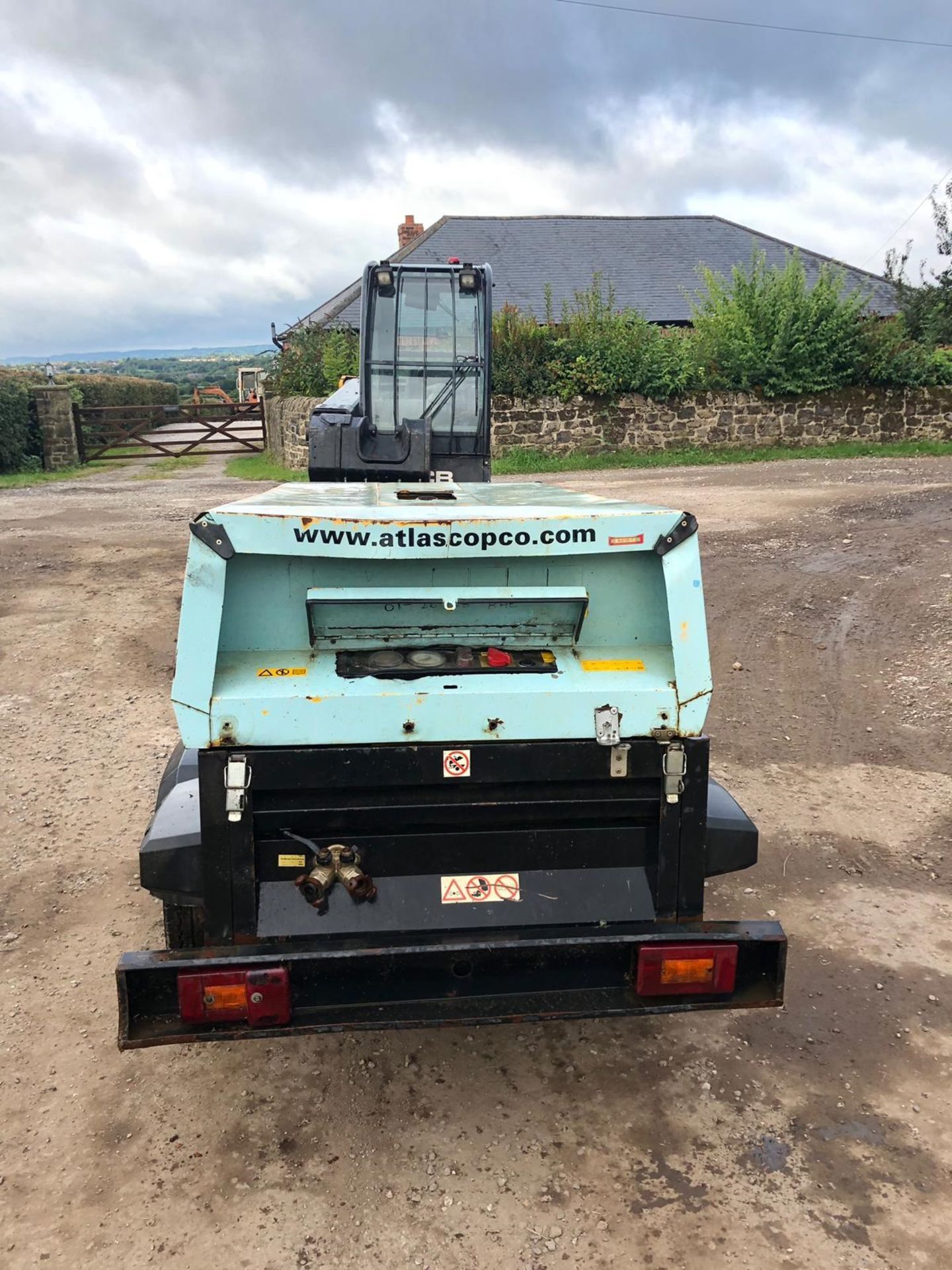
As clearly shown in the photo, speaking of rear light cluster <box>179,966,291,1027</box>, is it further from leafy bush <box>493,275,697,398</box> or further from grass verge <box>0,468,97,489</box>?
grass verge <box>0,468,97,489</box>

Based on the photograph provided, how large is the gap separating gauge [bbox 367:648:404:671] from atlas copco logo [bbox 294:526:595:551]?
0.37m

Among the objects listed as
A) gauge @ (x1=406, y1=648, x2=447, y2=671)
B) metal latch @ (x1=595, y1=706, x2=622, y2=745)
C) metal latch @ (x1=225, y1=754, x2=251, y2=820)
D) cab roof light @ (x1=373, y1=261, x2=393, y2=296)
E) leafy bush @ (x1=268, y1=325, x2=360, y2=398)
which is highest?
cab roof light @ (x1=373, y1=261, x2=393, y2=296)

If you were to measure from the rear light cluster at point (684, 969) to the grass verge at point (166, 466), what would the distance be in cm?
1941

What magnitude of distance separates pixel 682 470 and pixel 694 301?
31.0 ft

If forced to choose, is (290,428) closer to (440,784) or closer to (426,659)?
(426,659)

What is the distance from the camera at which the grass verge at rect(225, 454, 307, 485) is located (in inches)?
768

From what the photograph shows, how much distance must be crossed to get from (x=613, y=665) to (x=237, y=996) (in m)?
1.54

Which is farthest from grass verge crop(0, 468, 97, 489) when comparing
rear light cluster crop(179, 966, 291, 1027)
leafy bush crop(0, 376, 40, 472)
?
rear light cluster crop(179, 966, 291, 1027)

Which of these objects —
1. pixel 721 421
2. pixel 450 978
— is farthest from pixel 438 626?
pixel 721 421

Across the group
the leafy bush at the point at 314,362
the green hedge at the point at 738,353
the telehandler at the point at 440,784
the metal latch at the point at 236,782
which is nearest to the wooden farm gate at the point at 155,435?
the leafy bush at the point at 314,362

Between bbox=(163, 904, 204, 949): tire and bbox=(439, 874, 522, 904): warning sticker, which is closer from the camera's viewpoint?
bbox=(439, 874, 522, 904): warning sticker

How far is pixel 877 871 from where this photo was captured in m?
4.71

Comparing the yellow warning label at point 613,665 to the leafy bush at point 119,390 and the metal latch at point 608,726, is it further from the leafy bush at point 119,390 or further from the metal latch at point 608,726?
the leafy bush at point 119,390

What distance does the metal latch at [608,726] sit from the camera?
2.93 m
